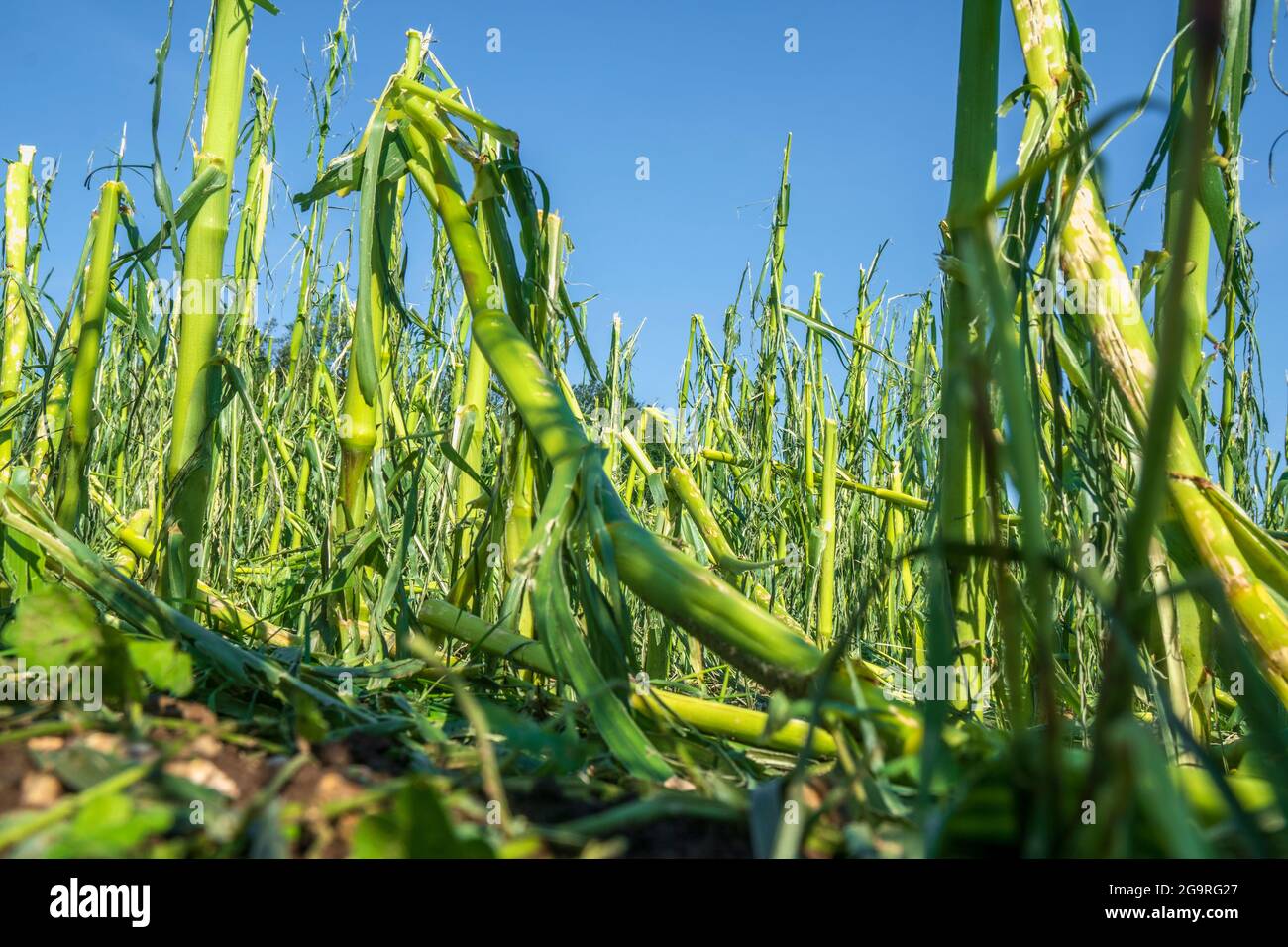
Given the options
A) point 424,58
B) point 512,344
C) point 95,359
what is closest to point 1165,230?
point 512,344

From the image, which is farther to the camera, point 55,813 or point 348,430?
point 348,430

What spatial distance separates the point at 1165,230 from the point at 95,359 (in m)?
1.73

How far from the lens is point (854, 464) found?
331 centimetres

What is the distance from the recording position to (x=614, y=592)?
0.93 m

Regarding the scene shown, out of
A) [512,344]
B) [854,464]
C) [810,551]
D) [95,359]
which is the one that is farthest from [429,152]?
[854,464]

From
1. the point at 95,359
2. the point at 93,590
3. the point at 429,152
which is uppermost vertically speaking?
the point at 429,152

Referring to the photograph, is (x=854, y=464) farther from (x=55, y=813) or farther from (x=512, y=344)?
(x=55, y=813)

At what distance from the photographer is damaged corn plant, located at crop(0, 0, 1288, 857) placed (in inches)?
19.4

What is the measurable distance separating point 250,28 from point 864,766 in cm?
153

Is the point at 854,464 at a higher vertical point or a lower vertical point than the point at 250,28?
lower

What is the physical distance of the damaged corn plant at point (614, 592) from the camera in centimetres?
49

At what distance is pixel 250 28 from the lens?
157cm
